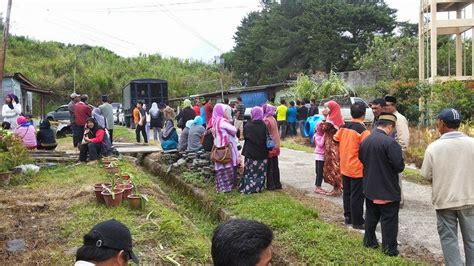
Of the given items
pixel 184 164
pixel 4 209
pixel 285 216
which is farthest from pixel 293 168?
pixel 4 209

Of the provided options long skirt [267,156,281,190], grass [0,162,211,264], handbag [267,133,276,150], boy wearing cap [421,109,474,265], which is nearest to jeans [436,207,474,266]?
boy wearing cap [421,109,474,265]

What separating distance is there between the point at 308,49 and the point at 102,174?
31.0 m

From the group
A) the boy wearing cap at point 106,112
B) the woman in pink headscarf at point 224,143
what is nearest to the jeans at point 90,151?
the boy wearing cap at point 106,112

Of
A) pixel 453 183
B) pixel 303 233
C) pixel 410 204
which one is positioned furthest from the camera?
pixel 410 204

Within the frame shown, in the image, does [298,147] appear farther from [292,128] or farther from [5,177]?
[5,177]

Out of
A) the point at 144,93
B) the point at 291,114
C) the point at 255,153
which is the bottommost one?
the point at 255,153

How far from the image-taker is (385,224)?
4.89m

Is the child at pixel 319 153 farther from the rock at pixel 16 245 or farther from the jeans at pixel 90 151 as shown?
the jeans at pixel 90 151

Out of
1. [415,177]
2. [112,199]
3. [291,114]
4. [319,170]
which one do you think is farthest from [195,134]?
[291,114]

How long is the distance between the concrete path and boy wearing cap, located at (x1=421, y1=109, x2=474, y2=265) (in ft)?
3.36

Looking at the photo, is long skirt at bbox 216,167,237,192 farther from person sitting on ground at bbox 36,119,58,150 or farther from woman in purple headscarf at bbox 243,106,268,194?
person sitting on ground at bbox 36,119,58,150

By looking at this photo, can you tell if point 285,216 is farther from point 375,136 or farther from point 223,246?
point 223,246

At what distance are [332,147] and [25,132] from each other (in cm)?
781

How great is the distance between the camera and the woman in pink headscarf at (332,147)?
770cm
